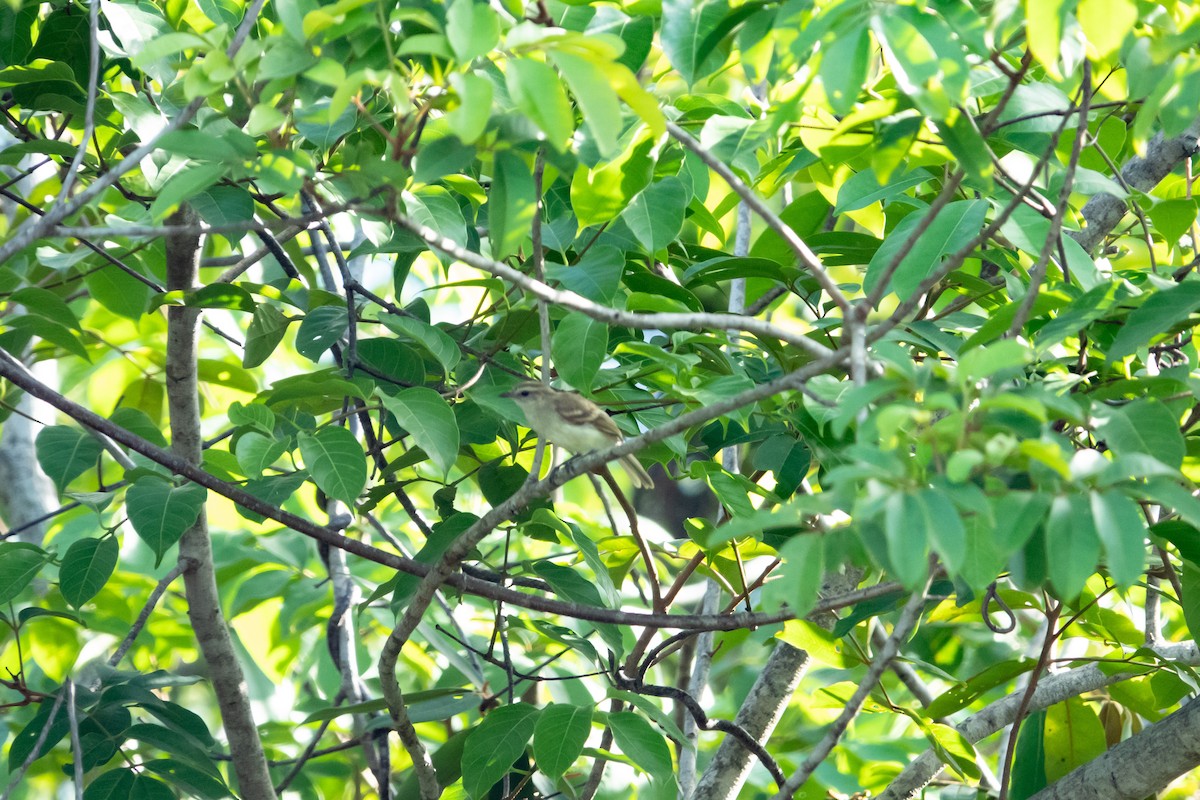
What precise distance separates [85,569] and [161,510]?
1.35 ft

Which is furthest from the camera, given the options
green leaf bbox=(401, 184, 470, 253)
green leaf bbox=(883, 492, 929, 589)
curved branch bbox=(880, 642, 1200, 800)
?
curved branch bbox=(880, 642, 1200, 800)

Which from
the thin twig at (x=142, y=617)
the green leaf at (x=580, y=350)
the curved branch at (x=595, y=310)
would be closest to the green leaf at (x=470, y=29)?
the curved branch at (x=595, y=310)

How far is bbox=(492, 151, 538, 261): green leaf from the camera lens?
6.58ft

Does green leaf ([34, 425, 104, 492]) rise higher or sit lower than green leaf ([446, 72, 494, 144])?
lower

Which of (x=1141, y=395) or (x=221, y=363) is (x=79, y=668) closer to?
(x=221, y=363)

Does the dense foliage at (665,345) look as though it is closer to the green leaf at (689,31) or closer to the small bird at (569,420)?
the green leaf at (689,31)

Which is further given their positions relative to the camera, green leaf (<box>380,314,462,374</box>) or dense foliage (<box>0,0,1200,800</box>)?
green leaf (<box>380,314,462,374</box>)

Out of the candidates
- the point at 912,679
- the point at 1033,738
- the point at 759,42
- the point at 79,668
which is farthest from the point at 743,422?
the point at 79,668

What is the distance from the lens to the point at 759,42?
6.96 feet

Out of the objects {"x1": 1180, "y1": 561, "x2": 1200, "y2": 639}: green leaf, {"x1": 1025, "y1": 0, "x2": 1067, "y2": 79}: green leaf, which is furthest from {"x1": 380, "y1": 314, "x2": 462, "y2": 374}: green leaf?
{"x1": 1180, "y1": 561, "x2": 1200, "y2": 639}: green leaf

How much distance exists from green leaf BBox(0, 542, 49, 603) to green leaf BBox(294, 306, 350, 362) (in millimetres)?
864

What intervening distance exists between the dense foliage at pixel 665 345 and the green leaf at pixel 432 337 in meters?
0.02

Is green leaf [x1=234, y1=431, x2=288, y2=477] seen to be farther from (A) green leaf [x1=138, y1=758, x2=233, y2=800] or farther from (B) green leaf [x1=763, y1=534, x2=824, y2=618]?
(B) green leaf [x1=763, y1=534, x2=824, y2=618]

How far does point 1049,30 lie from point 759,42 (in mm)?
618
